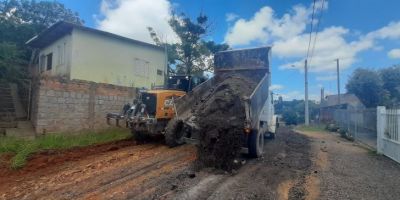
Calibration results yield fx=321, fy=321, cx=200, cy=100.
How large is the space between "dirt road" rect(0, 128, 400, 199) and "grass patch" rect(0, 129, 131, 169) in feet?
1.32

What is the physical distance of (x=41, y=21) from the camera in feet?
92.4

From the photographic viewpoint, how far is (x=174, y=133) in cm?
1086

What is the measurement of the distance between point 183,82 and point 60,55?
347 inches

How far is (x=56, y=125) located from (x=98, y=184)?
300 inches

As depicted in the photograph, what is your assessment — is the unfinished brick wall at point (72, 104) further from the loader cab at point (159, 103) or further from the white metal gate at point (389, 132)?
the white metal gate at point (389, 132)

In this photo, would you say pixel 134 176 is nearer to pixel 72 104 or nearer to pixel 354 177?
pixel 354 177

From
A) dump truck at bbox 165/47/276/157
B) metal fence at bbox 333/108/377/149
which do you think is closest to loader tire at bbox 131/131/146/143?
dump truck at bbox 165/47/276/157

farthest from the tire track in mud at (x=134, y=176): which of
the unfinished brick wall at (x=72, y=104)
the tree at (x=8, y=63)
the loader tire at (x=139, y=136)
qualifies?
the tree at (x=8, y=63)

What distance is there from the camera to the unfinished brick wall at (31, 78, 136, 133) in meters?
13.0

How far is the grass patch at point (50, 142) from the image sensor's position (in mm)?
9514

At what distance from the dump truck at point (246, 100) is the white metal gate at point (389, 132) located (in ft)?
13.7

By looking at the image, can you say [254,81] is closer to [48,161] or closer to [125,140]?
[125,140]

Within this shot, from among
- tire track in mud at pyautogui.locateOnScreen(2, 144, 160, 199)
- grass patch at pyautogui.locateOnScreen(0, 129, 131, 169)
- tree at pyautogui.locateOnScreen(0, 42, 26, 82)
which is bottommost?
tire track in mud at pyautogui.locateOnScreen(2, 144, 160, 199)

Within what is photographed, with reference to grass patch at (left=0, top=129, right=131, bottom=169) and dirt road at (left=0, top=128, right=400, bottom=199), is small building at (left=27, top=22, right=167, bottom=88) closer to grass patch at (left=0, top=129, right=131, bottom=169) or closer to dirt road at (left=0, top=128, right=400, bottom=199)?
grass patch at (left=0, top=129, right=131, bottom=169)
